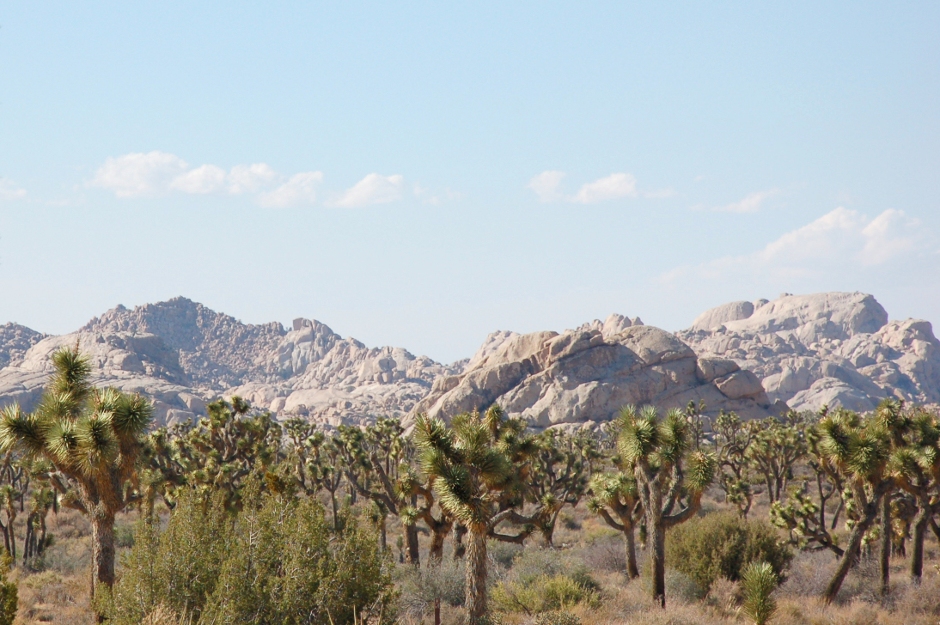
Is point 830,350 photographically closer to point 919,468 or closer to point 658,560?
point 919,468

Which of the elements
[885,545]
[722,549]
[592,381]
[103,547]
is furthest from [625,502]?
[592,381]

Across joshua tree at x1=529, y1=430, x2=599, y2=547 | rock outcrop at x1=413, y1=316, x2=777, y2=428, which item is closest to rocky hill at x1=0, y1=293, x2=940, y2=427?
rock outcrop at x1=413, y1=316, x2=777, y2=428

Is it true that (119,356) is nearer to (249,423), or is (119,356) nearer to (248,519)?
(249,423)

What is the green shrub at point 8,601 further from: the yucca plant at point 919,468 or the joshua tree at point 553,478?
the yucca plant at point 919,468

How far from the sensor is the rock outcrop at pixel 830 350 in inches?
5197

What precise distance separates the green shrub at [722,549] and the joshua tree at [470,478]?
25.7ft

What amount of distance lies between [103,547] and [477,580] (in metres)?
8.27

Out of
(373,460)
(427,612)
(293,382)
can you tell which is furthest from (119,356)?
(427,612)

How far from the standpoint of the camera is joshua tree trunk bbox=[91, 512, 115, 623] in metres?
17.2

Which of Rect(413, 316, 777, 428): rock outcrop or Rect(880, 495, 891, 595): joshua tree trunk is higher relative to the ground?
Rect(413, 316, 777, 428): rock outcrop

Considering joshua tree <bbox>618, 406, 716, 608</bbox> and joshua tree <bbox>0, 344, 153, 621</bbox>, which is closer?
joshua tree <bbox>0, 344, 153, 621</bbox>

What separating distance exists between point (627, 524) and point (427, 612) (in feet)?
26.8

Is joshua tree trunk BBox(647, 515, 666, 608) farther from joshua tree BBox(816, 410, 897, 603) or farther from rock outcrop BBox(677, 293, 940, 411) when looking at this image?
rock outcrop BBox(677, 293, 940, 411)

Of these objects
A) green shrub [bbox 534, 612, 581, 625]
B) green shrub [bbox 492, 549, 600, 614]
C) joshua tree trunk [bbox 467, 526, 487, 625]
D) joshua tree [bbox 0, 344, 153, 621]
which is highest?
joshua tree [bbox 0, 344, 153, 621]
